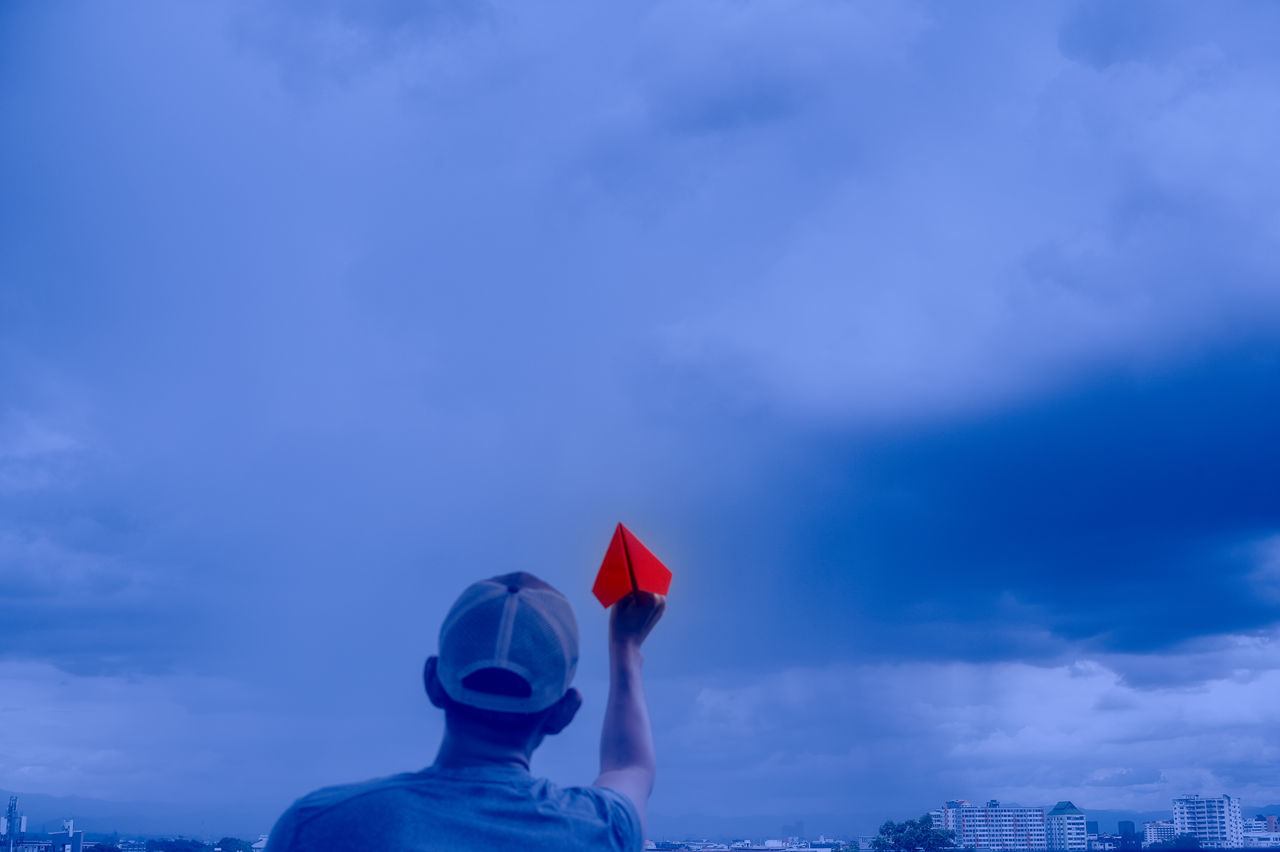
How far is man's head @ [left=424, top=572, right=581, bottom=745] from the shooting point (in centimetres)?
299

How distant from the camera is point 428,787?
113 inches

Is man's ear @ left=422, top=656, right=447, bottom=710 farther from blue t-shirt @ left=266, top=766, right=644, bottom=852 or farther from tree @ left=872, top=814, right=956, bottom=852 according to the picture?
tree @ left=872, top=814, right=956, bottom=852

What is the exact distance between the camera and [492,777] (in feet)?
9.64

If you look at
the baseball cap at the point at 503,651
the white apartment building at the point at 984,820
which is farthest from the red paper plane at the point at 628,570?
the white apartment building at the point at 984,820

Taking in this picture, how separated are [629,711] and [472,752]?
758 millimetres

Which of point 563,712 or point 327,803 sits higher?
point 563,712

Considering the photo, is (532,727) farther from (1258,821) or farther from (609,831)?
(1258,821)

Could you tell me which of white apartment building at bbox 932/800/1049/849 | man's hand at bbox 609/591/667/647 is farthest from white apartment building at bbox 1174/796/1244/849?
white apartment building at bbox 932/800/1049/849

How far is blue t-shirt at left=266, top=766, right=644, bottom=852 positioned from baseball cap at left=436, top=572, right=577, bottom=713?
8.8 inches

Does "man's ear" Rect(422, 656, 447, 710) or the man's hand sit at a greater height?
the man's hand

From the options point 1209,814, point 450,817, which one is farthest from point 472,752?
point 1209,814

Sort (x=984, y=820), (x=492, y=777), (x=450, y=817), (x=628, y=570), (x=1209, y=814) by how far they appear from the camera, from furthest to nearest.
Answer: (x=984, y=820), (x=1209, y=814), (x=628, y=570), (x=492, y=777), (x=450, y=817)

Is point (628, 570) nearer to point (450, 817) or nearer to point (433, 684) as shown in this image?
point (433, 684)

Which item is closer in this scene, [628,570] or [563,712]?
[563,712]
